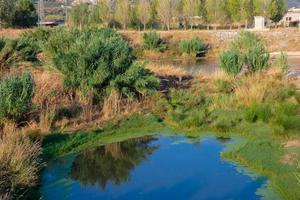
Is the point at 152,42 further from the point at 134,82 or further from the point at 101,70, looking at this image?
the point at 101,70

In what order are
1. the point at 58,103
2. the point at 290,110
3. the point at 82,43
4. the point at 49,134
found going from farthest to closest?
the point at 82,43, the point at 58,103, the point at 290,110, the point at 49,134

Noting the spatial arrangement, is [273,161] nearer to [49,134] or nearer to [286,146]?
[286,146]

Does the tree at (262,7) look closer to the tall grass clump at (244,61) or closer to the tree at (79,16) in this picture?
the tree at (79,16)

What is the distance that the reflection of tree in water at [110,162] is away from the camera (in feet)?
33.7

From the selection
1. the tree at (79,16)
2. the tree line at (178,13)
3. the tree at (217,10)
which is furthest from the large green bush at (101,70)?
the tree at (79,16)

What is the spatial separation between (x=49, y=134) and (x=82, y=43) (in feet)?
15.4

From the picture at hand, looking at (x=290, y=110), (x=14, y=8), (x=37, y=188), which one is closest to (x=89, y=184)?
(x=37, y=188)

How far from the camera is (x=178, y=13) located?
186 ft

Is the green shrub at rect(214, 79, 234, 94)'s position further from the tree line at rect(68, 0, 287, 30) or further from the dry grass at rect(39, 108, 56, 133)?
the tree line at rect(68, 0, 287, 30)

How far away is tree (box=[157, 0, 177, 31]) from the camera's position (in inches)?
2130

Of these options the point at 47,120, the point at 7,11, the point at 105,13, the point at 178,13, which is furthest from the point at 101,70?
the point at 105,13

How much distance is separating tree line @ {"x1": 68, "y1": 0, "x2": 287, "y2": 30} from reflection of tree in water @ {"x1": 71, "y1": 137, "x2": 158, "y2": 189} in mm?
40928

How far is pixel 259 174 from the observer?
1016 cm

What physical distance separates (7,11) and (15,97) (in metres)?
40.1
